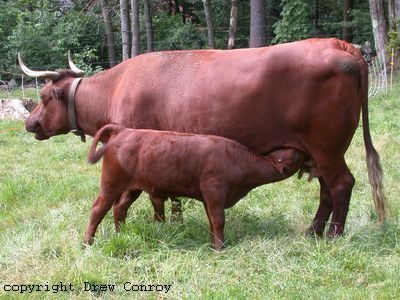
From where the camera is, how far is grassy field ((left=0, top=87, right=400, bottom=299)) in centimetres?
441

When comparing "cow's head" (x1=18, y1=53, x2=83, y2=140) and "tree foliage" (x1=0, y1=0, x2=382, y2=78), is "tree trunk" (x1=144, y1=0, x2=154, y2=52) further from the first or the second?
"cow's head" (x1=18, y1=53, x2=83, y2=140)

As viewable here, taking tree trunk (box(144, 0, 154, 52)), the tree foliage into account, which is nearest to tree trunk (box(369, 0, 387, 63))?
the tree foliage

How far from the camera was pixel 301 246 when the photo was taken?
5.22 meters

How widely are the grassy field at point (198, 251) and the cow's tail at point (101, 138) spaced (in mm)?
701

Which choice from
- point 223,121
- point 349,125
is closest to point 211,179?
point 223,121

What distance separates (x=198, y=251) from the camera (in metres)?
5.10

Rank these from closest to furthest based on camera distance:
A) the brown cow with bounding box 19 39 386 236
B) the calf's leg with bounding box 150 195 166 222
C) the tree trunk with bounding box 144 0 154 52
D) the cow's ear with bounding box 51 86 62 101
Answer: the brown cow with bounding box 19 39 386 236, the calf's leg with bounding box 150 195 166 222, the cow's ear with bounding box 51 86 62 101, the tree trunk with bounding box 144 0 154 52

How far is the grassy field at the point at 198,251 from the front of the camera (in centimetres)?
441

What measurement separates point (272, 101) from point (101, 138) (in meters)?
1.64

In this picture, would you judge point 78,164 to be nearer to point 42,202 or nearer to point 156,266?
point 42,202

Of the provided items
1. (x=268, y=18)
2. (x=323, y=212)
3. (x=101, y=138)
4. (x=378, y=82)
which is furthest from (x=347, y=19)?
(x=101, y=138)

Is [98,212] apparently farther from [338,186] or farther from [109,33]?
[109,33]

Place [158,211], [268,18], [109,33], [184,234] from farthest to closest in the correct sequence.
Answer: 1. [268,18]
2. [109,33]
3. [158,211]
4. [184,234]

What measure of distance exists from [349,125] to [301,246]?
1.14 m
